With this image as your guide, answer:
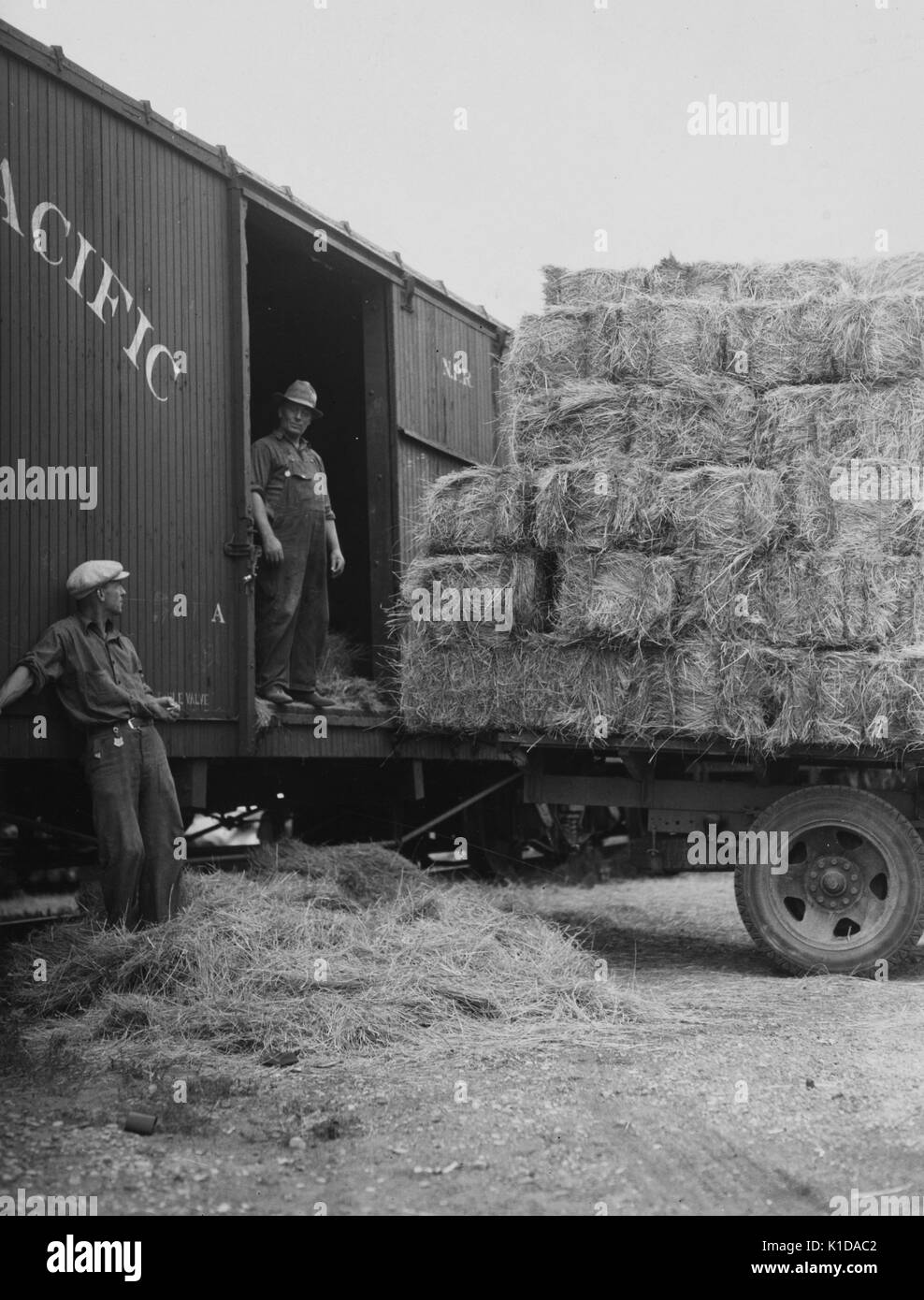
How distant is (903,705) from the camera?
695 cm

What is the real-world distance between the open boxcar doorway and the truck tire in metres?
3.80

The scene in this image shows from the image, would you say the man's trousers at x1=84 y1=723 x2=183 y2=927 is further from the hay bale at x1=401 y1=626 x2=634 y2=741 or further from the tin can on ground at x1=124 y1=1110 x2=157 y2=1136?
the tin can on ground at x1=124 y1=1110 x2=157 y2=1136

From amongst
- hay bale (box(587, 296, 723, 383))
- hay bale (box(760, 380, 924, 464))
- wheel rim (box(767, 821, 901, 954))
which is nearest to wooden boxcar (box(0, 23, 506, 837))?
hay bale (box(587, 296, 723, 383))

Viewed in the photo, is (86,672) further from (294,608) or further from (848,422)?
(848,422)

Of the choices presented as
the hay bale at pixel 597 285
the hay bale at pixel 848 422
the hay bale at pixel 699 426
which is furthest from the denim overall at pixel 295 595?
the hay bale at pixel 848 422

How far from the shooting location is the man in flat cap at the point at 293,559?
328 inches

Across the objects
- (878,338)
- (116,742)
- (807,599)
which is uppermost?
(878,338)

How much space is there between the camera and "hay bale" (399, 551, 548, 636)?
25.9 ft

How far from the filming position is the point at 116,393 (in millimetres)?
6875

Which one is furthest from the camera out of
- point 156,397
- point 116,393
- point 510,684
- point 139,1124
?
point 510,684

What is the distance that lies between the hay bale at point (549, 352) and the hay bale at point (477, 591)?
3.65ft

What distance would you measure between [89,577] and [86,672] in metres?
0.47

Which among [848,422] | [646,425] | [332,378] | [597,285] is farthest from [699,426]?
[332,378]
